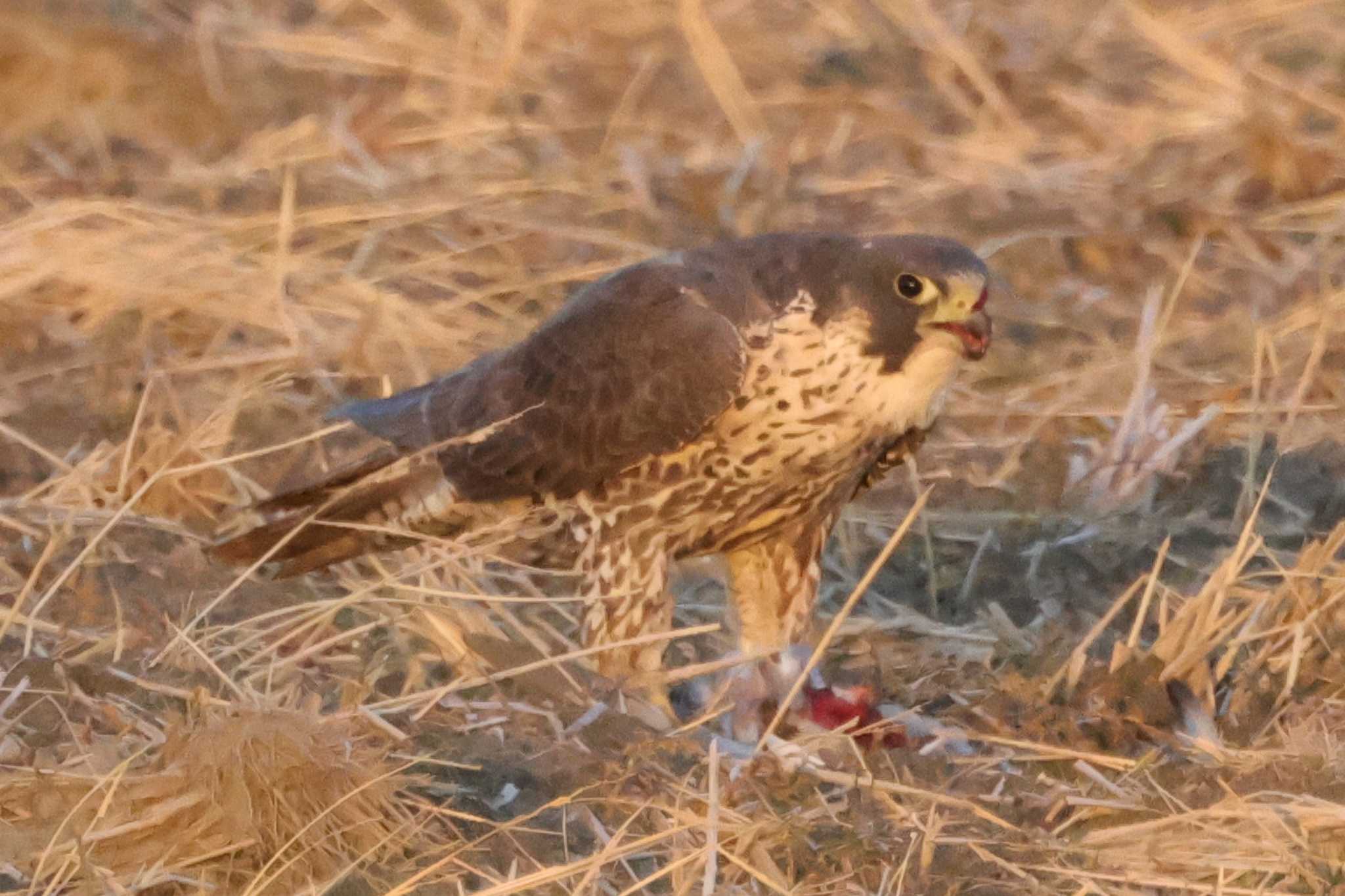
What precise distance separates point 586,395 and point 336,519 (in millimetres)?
556

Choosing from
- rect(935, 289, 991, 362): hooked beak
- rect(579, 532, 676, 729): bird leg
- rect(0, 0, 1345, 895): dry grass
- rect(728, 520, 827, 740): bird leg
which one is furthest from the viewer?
rect(728, 520, 827, 740): bird leg

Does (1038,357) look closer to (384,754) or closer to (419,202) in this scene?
(419,202)

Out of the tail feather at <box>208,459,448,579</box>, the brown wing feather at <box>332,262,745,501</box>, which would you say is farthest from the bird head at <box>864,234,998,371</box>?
the tail feather at <box>208,459,448,579</box>

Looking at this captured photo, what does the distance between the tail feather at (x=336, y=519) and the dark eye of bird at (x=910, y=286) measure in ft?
3.29

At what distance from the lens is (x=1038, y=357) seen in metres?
5.17

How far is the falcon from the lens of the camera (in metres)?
3.29

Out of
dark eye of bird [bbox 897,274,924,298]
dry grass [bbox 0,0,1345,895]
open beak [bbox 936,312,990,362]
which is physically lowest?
dry grass [bbox 0,0,1345,895]

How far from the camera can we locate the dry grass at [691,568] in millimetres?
2838

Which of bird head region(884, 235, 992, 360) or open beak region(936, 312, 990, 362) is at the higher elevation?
bird head region(884, 235, 992, 360)

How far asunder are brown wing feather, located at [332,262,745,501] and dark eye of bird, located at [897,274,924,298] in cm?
27

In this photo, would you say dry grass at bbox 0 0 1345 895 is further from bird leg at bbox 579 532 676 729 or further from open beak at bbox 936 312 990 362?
open beak at bbox 936 312 990 362

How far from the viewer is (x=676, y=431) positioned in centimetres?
338

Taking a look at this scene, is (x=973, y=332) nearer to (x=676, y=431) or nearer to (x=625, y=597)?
(x=676, y=431)

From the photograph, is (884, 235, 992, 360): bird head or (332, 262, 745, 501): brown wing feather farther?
(332, 262, 745, 501): brown wing feather
